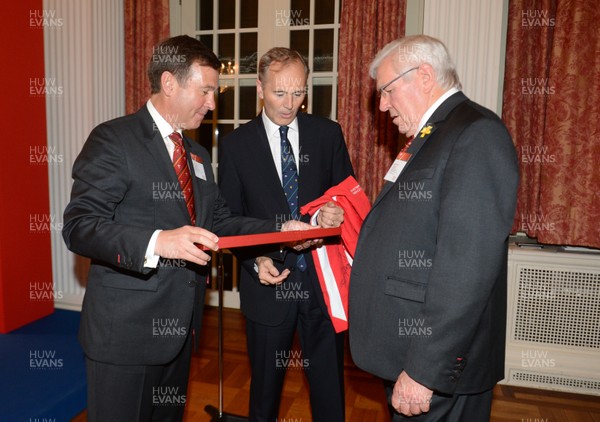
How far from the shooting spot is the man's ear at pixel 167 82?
5.77ft

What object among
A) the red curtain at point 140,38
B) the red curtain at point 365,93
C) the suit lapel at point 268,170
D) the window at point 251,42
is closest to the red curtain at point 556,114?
the red curtain at point 365,93

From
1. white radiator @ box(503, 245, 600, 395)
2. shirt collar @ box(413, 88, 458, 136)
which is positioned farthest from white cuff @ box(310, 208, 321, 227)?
white radiator @ box(503, 245, 600, 395)

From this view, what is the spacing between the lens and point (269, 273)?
2.09 meters

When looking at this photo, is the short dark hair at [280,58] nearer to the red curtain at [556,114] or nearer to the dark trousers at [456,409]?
the dark trousers at [456,409]

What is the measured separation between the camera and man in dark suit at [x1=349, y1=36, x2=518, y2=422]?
127 centimetres

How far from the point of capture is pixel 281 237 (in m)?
1.73

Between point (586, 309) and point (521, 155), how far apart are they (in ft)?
4.12

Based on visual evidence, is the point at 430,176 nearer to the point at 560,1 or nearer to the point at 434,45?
the point at 434,45

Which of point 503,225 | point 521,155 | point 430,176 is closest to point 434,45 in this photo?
point 430,176

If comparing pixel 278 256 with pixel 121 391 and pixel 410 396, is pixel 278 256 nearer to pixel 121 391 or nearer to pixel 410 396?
pixel 121 391

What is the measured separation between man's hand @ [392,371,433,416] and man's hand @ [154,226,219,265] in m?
0.69

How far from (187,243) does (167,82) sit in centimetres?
71

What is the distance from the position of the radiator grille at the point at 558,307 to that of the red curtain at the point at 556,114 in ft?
1.00

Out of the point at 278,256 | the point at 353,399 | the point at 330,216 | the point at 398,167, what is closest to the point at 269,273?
the point at 278,256
